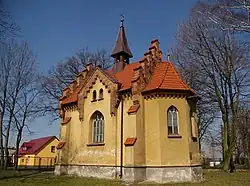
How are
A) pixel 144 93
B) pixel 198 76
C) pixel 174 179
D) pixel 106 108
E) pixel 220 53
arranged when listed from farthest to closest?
1. pixel 198 76
2. pixel 220 53
3. pixel 106 108
4. pixel 144 93
5. pixel 174 179

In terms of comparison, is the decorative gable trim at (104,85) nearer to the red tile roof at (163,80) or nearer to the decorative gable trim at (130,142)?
the red tile roof at (163,80)

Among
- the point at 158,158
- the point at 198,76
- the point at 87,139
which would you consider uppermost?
the point at 198,76

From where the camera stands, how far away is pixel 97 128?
67.1 ft

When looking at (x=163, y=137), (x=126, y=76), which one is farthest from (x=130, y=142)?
(x=126, y=76)

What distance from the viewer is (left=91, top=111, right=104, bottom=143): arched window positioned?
20.1 metres

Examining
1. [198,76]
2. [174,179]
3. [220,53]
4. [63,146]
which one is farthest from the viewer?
[198,76]

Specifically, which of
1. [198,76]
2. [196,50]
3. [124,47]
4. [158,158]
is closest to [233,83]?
[198,76]

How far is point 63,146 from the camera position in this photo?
21.8 meters

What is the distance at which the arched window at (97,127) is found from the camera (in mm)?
20114

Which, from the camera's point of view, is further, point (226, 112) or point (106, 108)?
point (226, 112)

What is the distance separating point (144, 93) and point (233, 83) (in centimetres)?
1195

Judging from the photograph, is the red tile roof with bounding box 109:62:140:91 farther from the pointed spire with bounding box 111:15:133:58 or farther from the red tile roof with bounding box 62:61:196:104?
the pointed spire with bounding box 111:15:133:58

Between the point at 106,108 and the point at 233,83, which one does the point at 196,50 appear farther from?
the point at 106,108

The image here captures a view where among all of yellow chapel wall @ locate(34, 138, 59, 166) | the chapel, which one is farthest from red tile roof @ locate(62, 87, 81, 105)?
yellow chapel wall @ locate(34, 138, 59, 166)
